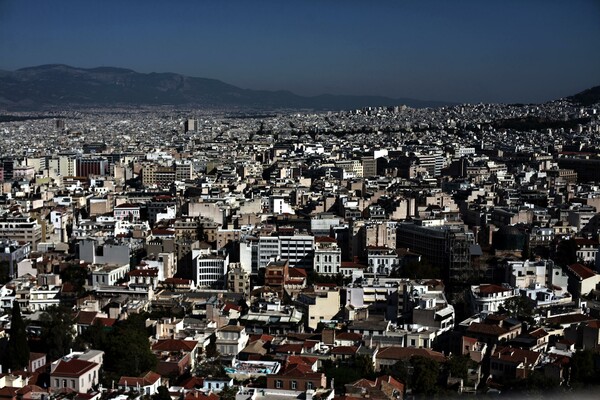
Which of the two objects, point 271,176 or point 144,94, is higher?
point 144,94

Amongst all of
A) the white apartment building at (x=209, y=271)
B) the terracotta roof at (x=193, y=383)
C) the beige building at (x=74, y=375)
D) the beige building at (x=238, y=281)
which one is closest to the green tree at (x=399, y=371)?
the terracotta roof at (x=193, y=383)

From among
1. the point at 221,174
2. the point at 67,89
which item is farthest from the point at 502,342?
the point at 67,89

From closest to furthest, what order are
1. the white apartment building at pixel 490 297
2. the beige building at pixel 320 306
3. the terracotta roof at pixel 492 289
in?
the beige building at pixel 320 306, the white apartment building at pixel 490 297, the terracotta roof at pixel 492 289

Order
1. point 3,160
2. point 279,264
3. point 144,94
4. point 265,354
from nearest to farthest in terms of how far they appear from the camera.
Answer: point 265,354 < point 279,264 < point 3,160 < point 144,94

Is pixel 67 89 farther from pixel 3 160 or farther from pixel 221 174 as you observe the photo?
pixel 221 174

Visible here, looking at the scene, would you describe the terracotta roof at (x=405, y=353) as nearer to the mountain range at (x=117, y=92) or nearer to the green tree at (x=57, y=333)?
the green tree at (x=57, y=333)

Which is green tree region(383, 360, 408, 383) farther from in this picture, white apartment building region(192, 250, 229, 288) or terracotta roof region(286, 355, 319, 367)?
white apartment building region(192, 250, 229, 288)

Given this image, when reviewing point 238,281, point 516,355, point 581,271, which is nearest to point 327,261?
point 238,281
